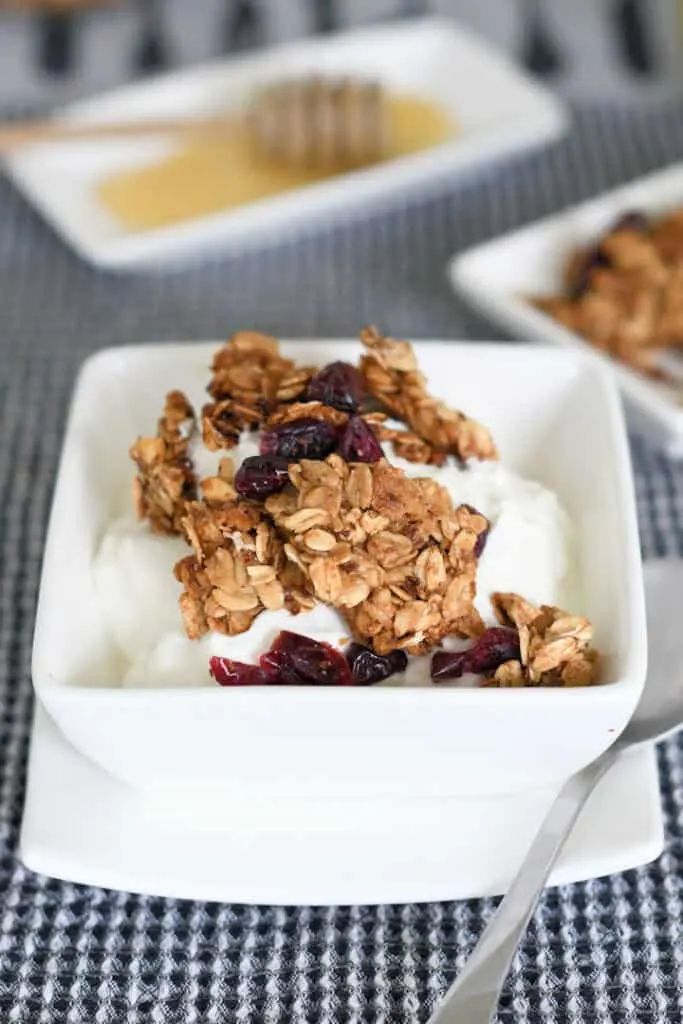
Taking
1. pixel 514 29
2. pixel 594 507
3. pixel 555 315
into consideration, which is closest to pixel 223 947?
pixel 594 507

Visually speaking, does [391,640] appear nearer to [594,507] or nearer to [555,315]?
[594,507]

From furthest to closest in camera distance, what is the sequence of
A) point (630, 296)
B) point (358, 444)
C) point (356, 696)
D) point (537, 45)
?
point (537, 45)
point (630, 296)
point (358, 444)
point (356, 696)

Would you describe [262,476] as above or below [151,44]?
below

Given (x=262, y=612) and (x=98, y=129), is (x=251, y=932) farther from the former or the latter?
(x=98, y=129)

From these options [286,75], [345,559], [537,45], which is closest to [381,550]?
[345,559]

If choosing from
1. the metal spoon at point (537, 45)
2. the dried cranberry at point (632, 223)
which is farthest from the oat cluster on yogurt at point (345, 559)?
the metal spoon at point (537, 45)

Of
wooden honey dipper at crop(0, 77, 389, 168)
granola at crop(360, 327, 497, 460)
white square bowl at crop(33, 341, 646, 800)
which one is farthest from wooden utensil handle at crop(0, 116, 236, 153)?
granola at crop(360, 327, 497, 460)

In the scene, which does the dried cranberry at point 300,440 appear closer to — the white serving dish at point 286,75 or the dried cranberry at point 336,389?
the dried cranberry at point 336,389

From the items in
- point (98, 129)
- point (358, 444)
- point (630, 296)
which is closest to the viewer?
point (358, 444)
